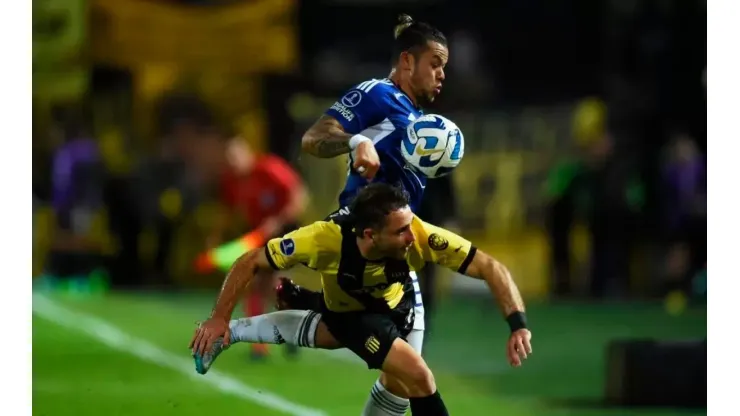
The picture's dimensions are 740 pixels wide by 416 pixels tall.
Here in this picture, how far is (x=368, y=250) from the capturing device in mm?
7973

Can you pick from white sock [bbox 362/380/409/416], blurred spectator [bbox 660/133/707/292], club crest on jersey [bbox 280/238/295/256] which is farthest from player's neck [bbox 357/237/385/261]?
blurred spectator [bbox 660/133/707/292]

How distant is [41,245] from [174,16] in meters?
3.36

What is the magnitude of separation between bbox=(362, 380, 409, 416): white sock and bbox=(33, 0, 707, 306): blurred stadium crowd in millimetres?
10936

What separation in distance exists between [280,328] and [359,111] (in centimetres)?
121

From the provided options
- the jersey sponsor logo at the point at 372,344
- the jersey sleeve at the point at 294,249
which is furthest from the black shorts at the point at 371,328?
the jersey sleeve at the point at 294,249

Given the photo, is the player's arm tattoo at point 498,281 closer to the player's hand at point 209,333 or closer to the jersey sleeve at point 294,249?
the jersey sleeve at point 294,249

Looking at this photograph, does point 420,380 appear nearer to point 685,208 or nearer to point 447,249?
point 447,249

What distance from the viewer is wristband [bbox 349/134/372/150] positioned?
7.82 meters

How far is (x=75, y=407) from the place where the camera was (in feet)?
36.3

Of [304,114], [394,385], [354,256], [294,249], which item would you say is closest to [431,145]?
[354,256]

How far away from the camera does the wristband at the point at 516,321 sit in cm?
783

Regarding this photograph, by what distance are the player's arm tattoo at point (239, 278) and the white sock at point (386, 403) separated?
91 cm

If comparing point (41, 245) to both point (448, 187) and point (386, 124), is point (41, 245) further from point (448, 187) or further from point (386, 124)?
point (386, 124)

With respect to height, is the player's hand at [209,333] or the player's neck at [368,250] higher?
the player's neck at [368,250]
